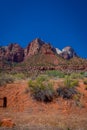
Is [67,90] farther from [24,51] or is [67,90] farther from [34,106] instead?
[24,51]

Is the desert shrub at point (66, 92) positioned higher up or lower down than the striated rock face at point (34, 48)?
lower down

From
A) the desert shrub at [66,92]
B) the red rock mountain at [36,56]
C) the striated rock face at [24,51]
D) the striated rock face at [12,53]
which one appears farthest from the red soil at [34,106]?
the striated rock face at [12,53]

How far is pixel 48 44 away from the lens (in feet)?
330

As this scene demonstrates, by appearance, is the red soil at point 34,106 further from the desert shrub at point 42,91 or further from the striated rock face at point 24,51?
the striated rock face at point 24,51

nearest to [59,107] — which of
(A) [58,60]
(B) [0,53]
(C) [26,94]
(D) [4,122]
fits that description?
(C) [26,94]

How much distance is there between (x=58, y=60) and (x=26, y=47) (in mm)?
32126

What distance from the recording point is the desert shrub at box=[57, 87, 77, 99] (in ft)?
68.0

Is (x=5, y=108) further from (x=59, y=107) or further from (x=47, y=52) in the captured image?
(x=47, y=52)

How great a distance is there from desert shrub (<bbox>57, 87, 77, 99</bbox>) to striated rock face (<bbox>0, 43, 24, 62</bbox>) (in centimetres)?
8416

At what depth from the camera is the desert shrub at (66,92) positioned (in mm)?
20719

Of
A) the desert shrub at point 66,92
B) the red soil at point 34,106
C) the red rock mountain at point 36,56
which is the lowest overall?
the red soil at point 34,106

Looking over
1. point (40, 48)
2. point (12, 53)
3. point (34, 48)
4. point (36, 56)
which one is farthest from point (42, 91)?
point (12, 53)

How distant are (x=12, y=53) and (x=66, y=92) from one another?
9175 cm

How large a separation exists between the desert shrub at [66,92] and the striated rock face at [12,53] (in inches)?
3313
